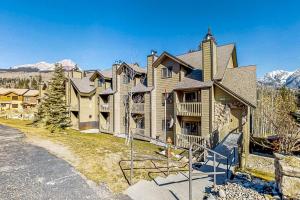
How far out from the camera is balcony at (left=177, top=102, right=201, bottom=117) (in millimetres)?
18781

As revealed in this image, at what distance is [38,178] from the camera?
867 cm

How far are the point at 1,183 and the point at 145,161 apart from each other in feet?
22.8

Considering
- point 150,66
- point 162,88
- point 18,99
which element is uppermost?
point 150,66

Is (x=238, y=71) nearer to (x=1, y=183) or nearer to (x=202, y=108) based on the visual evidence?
(x=202, y=108)

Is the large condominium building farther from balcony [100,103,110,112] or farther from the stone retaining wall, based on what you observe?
the stone retaining wall

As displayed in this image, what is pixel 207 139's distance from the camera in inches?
668

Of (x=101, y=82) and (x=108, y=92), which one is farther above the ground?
(x=101, y=82)

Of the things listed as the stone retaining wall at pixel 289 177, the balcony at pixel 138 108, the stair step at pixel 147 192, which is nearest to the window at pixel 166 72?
the balcony at pixel 138 108

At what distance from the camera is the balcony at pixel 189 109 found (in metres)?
18.8

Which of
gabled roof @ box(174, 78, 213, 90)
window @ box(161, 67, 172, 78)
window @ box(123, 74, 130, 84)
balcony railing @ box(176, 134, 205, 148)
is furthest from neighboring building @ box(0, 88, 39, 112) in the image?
balcony railing @ box(176, 134, 205, 148)

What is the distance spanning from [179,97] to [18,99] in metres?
64.8

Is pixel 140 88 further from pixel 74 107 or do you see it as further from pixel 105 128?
pixel 74 107

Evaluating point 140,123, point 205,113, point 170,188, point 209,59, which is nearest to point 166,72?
point 209,59

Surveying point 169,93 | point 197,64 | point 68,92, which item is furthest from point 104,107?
point 197,64
